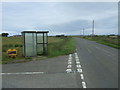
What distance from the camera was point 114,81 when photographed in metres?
5.31

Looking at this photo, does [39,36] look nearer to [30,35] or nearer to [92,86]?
[30,35]

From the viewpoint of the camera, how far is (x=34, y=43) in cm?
1280

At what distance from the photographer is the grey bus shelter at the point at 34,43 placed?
12234 millimetres

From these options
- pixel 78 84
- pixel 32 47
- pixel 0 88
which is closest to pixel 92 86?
pixel 78 84

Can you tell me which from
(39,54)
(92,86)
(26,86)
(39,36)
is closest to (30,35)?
(39,36)

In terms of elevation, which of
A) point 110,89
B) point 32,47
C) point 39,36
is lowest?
point 110,89

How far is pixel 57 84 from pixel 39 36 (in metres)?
9.07

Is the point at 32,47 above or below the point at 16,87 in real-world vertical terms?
above

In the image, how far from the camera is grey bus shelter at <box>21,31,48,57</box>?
1223 cm

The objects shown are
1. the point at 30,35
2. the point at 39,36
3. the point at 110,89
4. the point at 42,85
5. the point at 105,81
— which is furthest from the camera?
the point at 39,36

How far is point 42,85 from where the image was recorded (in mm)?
4844

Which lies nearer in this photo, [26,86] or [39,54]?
[26,86]

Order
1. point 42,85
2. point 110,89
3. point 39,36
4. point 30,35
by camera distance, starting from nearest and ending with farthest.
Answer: point 110,89 → point 42,85 → point 30,35 → point 39,36

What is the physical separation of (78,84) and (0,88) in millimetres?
2824
